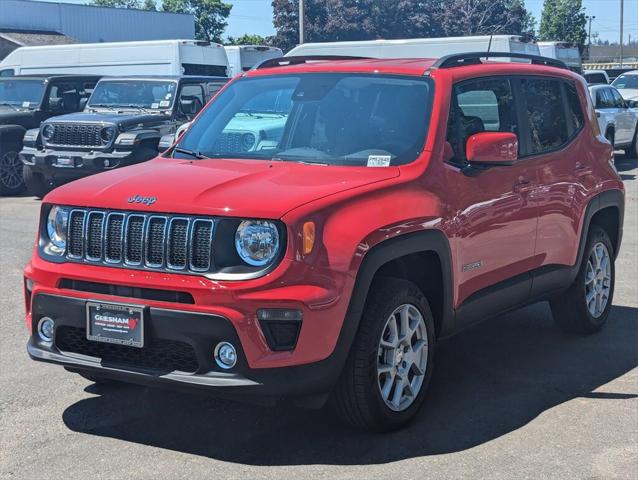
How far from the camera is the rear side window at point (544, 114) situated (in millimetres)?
6223

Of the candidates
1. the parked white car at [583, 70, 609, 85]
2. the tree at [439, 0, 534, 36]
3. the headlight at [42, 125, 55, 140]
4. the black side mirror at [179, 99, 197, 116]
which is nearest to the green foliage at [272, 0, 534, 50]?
the tree at [439, 0, 534, 36]

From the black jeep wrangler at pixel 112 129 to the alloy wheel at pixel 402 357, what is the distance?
8.92m

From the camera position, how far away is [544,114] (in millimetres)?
6398

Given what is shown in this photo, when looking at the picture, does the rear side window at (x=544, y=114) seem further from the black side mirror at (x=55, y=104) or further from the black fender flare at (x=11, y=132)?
the black side mirror at (x=55, y=104)

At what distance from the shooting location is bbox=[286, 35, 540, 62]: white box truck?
18.2 metres

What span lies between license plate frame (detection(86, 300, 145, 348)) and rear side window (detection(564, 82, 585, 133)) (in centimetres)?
352

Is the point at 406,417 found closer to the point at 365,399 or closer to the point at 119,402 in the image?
the point at 365,399

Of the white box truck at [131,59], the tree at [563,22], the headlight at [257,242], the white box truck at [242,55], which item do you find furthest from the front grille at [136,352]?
the tree at [563,22]

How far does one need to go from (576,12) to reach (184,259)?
72772 millimetres

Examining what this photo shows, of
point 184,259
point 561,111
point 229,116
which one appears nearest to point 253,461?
point 184,259

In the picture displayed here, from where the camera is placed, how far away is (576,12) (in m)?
72.4

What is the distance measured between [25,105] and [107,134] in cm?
322

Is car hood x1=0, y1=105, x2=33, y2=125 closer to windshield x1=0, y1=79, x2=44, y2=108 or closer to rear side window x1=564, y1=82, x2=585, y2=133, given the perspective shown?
windshield x1=0, y1=79, x2=44, y2=108

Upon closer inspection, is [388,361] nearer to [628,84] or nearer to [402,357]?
[402,357]
